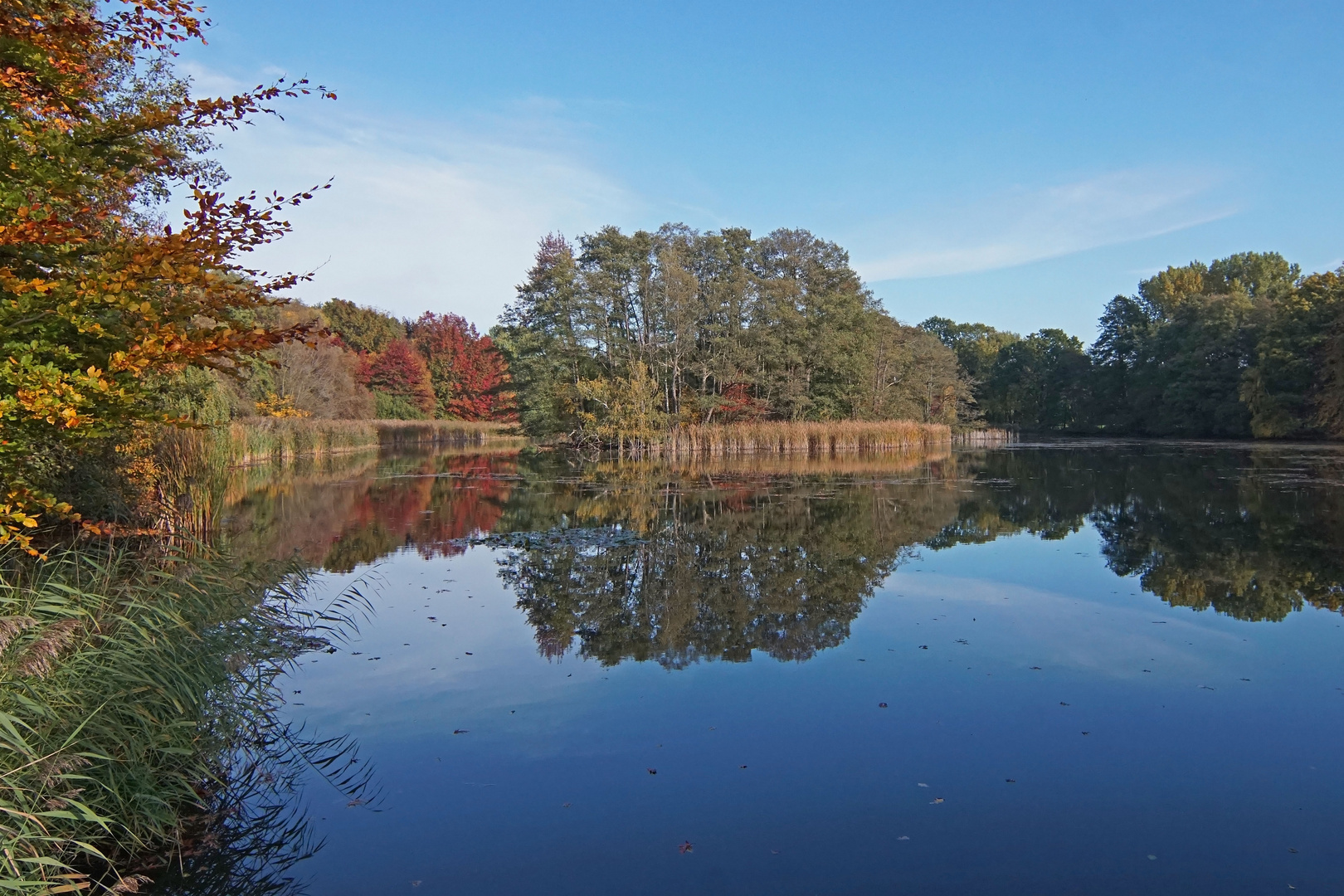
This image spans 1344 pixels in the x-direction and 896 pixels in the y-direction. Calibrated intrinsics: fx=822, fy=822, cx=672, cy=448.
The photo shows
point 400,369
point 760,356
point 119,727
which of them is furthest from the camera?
point 400,369

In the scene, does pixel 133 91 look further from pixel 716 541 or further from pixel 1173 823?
pixel 1173 823

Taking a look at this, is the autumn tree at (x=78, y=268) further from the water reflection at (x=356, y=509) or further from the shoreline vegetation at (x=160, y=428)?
the water reflection at (x=356, y=509)

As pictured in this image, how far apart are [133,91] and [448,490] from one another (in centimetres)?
1052

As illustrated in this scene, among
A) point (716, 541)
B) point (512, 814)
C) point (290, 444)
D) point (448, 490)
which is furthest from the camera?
point (290, 444)

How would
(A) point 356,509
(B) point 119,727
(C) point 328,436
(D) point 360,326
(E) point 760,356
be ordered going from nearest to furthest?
1. (B) point 119,727
2. (A) point 356,509
3. (C) point 328,436
4. (E) point 760,356
5. (D) point 360,326

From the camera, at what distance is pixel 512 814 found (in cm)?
395

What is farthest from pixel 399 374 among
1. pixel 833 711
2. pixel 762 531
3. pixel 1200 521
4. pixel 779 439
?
pixel 833 711

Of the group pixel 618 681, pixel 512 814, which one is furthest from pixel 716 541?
pixel 512 814

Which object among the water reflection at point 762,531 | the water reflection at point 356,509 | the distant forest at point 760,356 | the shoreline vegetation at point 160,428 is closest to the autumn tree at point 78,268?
the shoreline vegetation at point 160,428

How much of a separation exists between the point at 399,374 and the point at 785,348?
30.4 meters

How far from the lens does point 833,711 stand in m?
5.21

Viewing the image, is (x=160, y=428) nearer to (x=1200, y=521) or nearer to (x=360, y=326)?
(x=1200, y=521)

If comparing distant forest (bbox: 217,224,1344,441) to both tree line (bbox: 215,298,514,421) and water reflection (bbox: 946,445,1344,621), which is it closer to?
tree line (bbox: 215,298,514,421)

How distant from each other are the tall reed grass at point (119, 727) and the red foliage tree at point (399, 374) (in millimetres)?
51962
